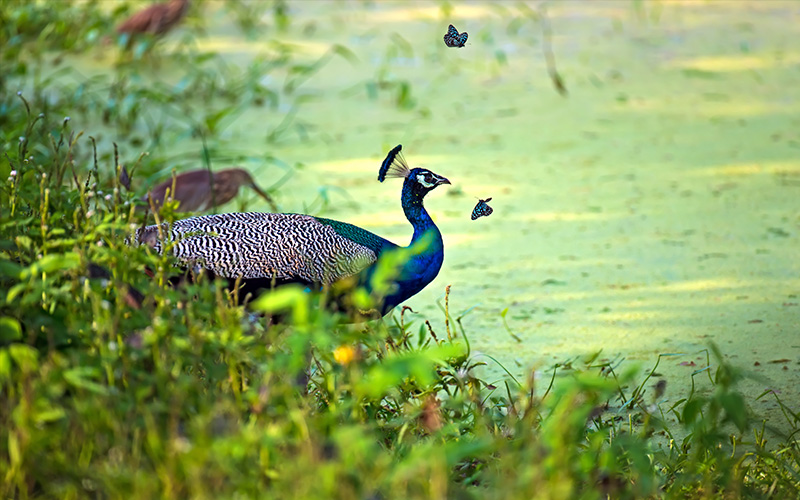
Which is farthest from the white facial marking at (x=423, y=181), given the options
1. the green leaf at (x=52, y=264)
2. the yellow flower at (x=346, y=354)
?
the green leaf at (x=52, y=264)

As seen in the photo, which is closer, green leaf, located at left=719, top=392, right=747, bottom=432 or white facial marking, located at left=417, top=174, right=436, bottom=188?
green leaf, located at left=719, top=392, right=747, bottom=432

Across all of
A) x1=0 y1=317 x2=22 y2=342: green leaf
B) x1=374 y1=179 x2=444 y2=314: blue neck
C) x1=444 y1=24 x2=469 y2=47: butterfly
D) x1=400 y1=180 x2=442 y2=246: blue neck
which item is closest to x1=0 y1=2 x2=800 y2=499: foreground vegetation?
x1=0 y1=317 x2=22 y2=342: green leaf

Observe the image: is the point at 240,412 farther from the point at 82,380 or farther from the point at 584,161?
the point at 584,161

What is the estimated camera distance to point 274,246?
6.45ft

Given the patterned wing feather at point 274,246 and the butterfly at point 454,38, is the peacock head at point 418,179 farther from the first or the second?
the butterfly at point 454,38

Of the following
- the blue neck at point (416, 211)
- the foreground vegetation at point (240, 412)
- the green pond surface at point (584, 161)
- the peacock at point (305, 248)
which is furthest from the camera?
the green pond surface at point (584, 161)

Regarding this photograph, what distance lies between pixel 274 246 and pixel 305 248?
58mm

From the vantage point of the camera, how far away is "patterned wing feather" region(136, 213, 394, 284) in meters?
1.93

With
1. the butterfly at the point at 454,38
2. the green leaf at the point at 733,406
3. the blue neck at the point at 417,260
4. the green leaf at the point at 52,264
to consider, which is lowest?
the blue neck at the point at 417,260

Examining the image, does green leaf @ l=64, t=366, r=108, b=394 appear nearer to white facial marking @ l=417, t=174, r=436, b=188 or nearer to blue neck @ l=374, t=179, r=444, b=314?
blue neck @ l=374, t=179, r=444, b=314

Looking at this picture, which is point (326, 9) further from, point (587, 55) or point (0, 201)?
point (0, 201)

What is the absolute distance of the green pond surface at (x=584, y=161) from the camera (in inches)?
93.3

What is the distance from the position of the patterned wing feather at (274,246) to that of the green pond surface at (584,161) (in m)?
0.42

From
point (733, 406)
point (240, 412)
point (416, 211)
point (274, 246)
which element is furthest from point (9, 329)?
point (416, 211)
